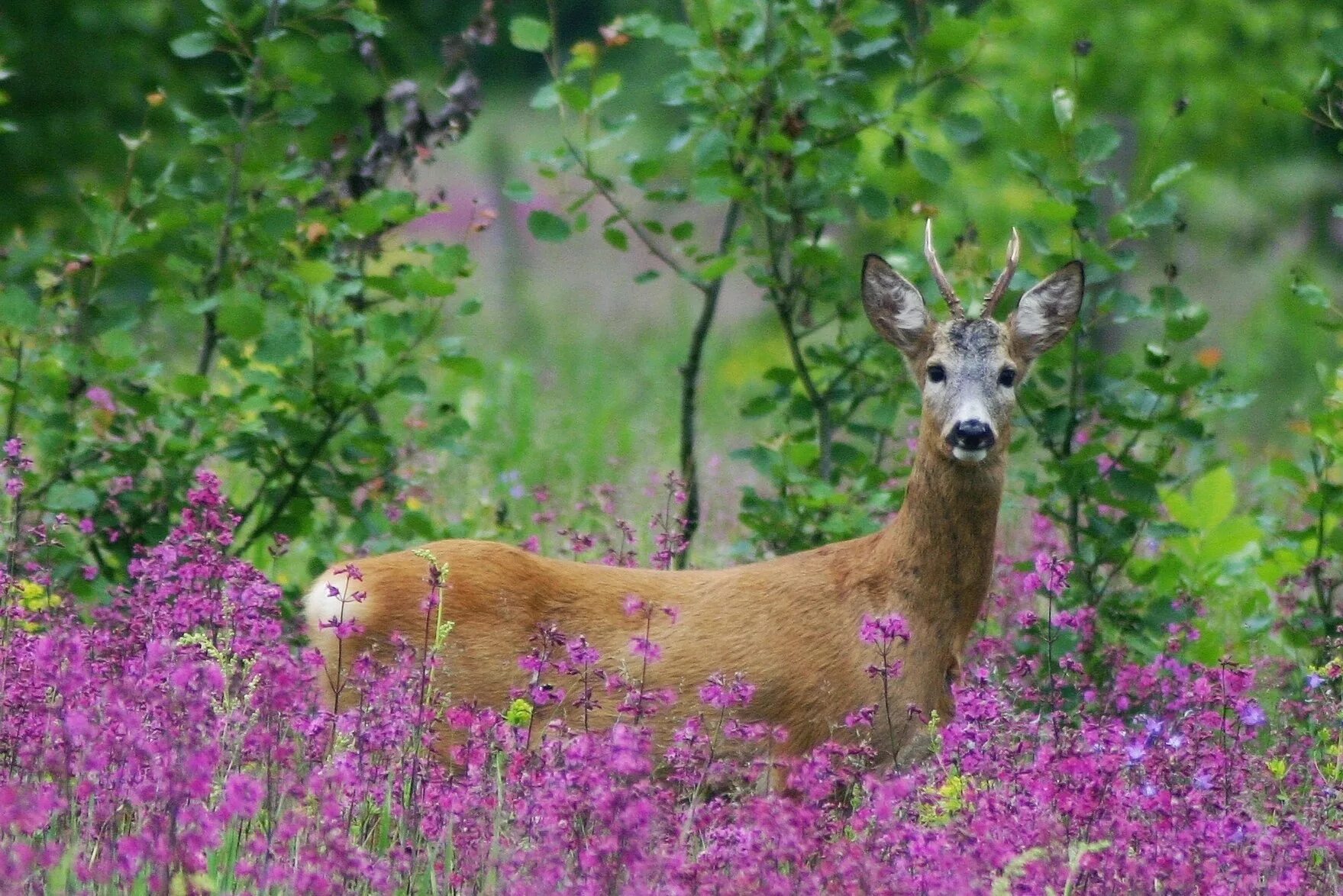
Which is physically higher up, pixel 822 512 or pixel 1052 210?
pixel 1052 210

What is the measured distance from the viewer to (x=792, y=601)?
207 inches

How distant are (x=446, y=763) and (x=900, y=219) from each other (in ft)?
9.20

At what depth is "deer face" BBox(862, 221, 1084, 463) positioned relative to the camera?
523 centimetres

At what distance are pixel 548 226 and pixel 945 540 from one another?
202 cm

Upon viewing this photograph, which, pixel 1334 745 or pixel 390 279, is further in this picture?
pixel 390 279

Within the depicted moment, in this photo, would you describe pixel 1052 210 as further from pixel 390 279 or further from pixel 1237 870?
pixel 1237 870

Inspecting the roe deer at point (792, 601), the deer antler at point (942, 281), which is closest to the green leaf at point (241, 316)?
the roe deer at point (792, 601)

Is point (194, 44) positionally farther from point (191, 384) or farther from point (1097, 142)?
point (1097, 142)

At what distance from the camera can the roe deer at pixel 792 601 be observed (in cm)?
508

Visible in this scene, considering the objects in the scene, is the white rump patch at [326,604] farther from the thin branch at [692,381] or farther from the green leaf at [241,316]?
the thin branch at [692,381]

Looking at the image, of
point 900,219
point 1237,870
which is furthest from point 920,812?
point 900,219

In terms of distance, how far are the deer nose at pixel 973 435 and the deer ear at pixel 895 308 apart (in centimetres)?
63

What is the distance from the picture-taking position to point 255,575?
446cm

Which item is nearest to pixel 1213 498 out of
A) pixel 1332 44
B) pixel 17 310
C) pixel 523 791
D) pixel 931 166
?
pixel 931 166
